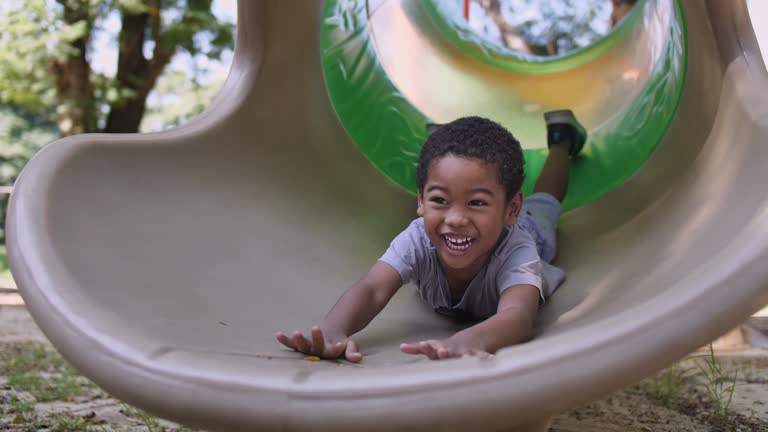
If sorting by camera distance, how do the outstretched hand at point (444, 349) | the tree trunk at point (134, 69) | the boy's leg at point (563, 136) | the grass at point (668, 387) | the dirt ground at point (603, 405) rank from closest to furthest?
1. the outstretched hand at point (444, 349)
2. the dirt ground at point (603, 405)
3. the grass at point (668, 387)
4. the boy's leg at point (563, 136)
5. the tree trunk at point (134, 69)

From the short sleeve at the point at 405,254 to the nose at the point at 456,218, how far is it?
0.77 ft

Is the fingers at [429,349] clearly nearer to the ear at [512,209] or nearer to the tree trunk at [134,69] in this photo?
the ear at [512,209]

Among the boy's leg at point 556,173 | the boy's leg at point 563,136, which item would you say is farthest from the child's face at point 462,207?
the boy's leg at point 563,136

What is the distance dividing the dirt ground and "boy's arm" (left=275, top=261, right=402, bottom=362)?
72cm

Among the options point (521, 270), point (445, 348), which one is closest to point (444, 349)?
point (445, 348)

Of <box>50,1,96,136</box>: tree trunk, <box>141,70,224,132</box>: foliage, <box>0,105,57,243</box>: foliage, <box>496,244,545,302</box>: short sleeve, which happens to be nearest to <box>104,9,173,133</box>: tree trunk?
<box>50,1,96,136</box>: tree trunk

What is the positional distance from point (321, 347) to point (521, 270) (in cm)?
49

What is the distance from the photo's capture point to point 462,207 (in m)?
1.51

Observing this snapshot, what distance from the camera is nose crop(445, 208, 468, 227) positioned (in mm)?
1496

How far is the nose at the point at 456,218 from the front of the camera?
1496 millimetres

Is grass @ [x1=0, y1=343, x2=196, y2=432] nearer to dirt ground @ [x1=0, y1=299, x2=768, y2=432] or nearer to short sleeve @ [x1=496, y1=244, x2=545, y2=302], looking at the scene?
dirt ground @ [x1=0, y1=299, x2=768, y2=432]

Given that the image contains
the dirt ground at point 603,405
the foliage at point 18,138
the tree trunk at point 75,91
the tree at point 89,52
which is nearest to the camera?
the dirt ground at point 603,405

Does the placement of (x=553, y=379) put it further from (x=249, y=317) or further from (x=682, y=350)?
(x=249, y=317)

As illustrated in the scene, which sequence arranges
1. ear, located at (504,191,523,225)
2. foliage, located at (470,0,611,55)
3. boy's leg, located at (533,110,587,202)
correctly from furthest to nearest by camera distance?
foliage, located at (470,0,611,55) → boy's leg, located at (533,110,587,202) → ear, located at (504,191,523,225)
